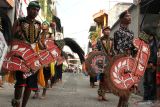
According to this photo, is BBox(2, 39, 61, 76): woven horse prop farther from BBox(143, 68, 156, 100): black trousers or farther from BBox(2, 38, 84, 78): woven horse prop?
BBox(143, 68, 156, 100): black trousers

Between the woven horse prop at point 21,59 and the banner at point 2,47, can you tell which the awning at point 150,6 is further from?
the banner at point 2,47

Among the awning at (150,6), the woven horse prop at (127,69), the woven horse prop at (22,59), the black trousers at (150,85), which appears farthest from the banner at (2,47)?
the awning at (150,6)

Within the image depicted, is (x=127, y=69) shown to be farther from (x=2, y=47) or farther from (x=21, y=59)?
(x=2, y=47)

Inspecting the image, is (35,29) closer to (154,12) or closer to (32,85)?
(32,85)

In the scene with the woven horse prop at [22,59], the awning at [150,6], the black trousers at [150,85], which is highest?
the awning at [150,6]

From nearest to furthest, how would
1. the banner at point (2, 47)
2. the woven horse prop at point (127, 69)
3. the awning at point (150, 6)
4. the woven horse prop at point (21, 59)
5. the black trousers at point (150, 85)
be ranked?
the banner at point (2, 47) < the woven horse prop at point (21, 59) < the woven horse prop at point (127, 69) < the black trousers at point (150, 85) < the awning at point (150, 6)

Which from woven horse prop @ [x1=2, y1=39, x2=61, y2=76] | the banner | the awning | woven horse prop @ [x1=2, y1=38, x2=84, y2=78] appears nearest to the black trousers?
the awning

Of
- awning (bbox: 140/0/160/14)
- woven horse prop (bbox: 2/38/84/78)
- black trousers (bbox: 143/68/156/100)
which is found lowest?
black trousers (bbox: 143/68/156/100)

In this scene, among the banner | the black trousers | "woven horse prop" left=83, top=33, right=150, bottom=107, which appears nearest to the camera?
the banner

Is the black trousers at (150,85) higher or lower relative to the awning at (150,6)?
lower

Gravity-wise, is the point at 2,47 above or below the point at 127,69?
above

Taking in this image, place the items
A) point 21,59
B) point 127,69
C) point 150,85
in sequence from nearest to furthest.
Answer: point 21,59, point 127,69, point 150,85

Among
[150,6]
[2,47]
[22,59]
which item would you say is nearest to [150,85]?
[150,6]

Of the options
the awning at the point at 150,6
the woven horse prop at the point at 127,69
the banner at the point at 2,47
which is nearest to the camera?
the banner at the point at 2,47
